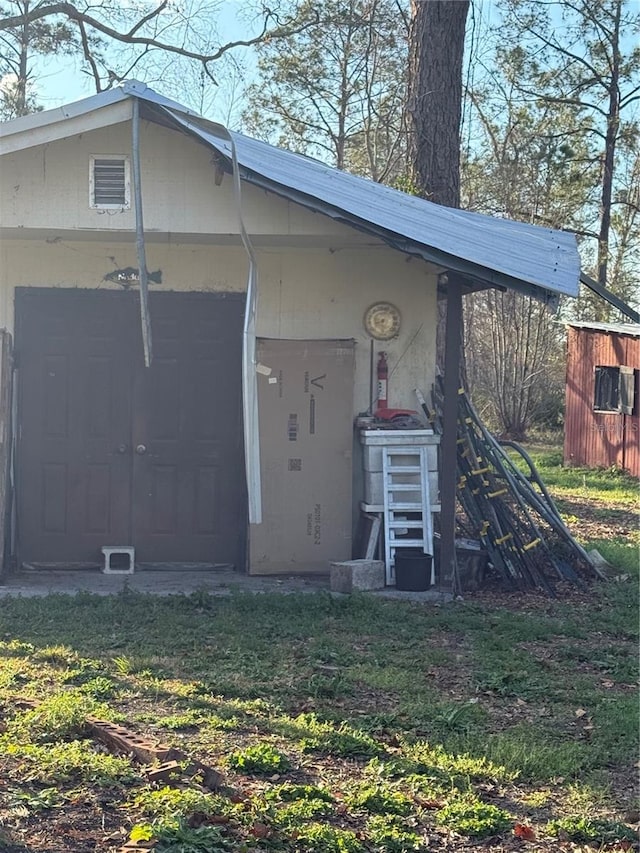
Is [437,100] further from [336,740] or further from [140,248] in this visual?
[336,740]

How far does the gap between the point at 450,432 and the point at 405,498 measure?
0.71 metres

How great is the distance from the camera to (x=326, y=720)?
17.5 ft

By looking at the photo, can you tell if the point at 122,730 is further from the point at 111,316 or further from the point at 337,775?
the point at 111,316

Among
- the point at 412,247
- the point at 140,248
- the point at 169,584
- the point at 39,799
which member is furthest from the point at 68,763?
the point at 412,247

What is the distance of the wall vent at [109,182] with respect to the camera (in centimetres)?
830

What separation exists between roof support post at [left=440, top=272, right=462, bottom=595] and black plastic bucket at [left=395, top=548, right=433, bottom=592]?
28 centimetres

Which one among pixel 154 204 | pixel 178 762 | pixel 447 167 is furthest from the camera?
pixel 447 167

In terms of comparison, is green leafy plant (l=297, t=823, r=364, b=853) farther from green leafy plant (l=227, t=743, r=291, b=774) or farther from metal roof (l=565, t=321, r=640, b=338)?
metal roof (l=565, t=321, r=640, b=338)

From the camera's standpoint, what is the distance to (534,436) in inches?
1085

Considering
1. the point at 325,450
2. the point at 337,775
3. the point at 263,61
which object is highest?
the point at 263,61

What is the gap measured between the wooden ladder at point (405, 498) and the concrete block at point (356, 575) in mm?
183

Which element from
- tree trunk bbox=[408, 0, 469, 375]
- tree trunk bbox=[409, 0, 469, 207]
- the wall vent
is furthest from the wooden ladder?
tree trunk bbox=[409, 0, 469, 207]

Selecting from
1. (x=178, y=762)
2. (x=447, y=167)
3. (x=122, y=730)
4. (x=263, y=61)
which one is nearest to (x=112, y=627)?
(x=122, y=730)

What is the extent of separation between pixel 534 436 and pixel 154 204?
20511 millimetres
